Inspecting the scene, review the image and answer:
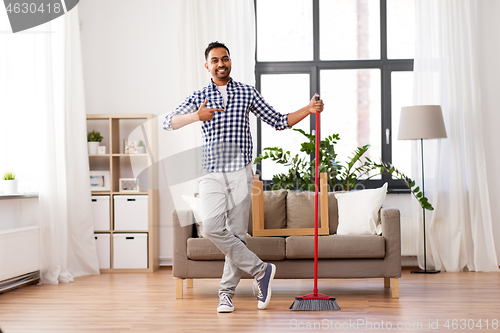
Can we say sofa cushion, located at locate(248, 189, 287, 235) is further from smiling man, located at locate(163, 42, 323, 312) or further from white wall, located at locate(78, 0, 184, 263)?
white wall, located at locate(78, 0, 184, 263)

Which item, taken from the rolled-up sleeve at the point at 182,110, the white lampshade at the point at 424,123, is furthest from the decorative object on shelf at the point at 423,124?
the rolled-up sleeve at the point at 182,110

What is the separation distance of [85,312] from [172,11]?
3.05 m

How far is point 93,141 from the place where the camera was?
15.4ft

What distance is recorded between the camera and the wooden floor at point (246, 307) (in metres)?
2.62

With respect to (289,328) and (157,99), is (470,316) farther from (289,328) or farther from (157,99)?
(157,99)

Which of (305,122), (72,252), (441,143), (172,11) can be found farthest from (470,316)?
(172,11)

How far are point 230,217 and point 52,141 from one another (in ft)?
6.43

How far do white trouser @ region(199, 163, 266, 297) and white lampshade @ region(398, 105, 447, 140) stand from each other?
187cm

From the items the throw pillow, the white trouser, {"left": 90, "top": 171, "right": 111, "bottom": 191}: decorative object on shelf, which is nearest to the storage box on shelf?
{"left": 90, "top": 171, "right": 111, "bottom": 191}: decorative object on shelf

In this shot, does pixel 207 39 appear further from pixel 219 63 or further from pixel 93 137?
pixel 219 63

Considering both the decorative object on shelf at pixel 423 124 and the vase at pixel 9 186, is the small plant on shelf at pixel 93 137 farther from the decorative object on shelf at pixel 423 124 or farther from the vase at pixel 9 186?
the decorative object on shelf at pixel 423 124

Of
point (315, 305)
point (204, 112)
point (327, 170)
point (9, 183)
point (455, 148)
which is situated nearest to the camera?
point (204, 112)

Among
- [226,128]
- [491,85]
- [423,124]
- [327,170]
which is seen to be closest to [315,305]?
[226,128]

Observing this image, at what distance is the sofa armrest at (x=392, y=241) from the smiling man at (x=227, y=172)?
0.77 meters
